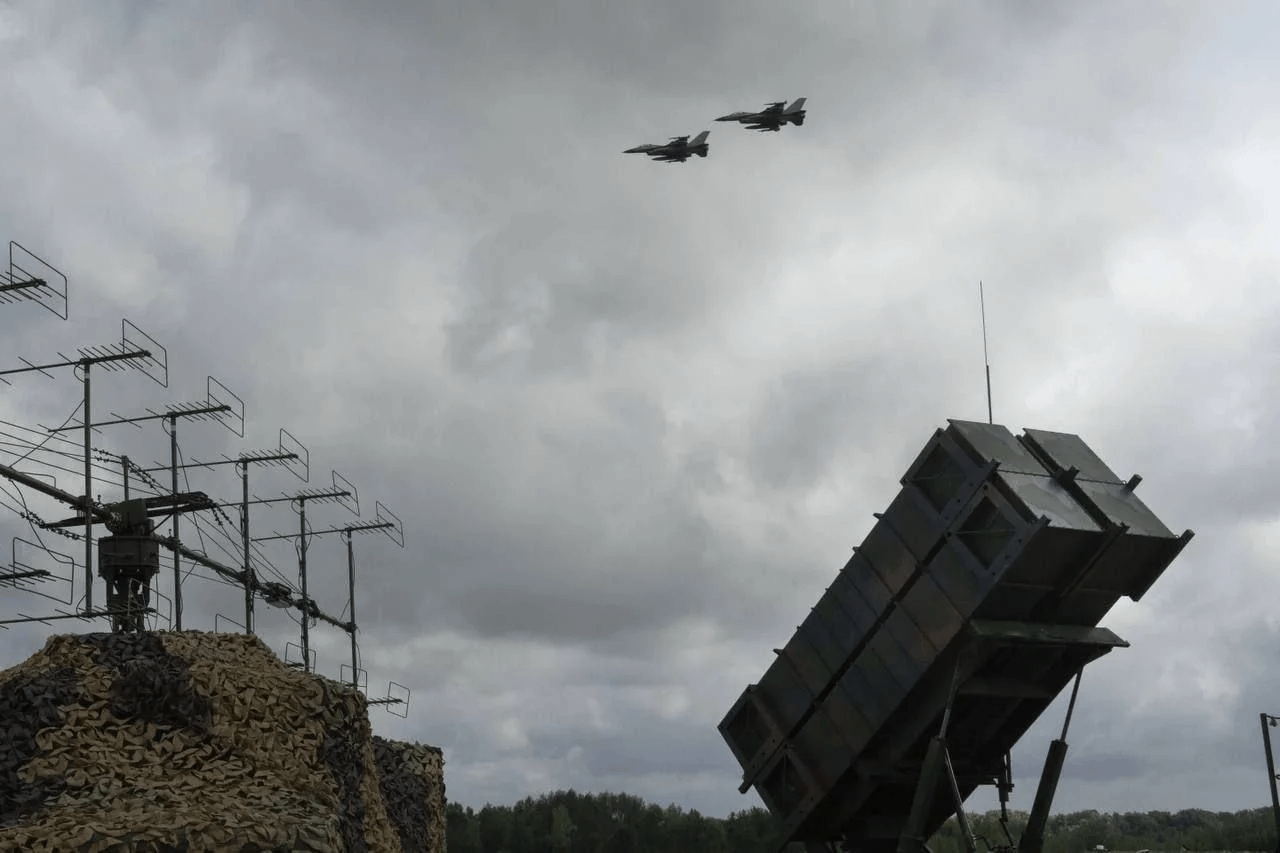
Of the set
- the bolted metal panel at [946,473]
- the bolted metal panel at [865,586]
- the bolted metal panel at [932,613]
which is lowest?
the bolted metal panel at [932,613]

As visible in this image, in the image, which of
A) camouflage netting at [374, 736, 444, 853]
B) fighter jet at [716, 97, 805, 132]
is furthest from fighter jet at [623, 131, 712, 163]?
camouflage netting at [374, 736, 444, 853]

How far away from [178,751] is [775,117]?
17310mm

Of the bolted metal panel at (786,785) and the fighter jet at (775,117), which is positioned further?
the fighter jet at (775,117)

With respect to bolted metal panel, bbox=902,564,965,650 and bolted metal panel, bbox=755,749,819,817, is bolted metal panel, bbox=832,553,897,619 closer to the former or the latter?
bolted metal panel, bbox=902,564,965,650

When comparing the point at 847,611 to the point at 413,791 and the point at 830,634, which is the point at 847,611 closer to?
the point at 830,634

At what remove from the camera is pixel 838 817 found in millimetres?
18312

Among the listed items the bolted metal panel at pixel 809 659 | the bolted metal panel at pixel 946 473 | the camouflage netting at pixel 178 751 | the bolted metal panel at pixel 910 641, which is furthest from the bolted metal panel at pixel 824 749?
the camouflage netting at pixel 178 751

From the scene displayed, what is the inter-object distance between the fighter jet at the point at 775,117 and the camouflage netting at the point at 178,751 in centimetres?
1486

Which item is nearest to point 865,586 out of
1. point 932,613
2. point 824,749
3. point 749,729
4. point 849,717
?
point 932,613

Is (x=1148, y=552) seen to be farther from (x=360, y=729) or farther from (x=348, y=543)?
(x=348, y=543)

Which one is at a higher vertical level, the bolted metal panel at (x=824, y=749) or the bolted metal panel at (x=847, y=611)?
the bolted metal panel at (x=847, y=611)

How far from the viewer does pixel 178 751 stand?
17016mm

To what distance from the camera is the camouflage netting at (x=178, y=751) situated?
1517cm

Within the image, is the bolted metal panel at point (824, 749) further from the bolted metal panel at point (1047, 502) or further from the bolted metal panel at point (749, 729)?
the bolted metal panel at point (1047, 502)
